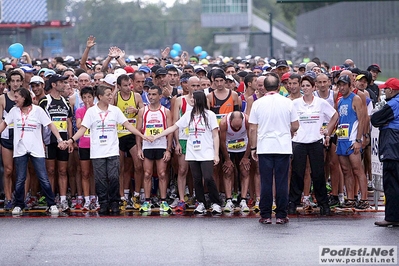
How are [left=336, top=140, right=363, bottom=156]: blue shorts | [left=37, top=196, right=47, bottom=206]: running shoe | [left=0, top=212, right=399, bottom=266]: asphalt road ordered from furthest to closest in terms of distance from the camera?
[left=37, top=196, right=47, bottom=206]: running shoe
[left=336, top=140, right=363, bottom=156]: blue shorts
[left=0, top=212, right=399, bottom=266]: asphalt road

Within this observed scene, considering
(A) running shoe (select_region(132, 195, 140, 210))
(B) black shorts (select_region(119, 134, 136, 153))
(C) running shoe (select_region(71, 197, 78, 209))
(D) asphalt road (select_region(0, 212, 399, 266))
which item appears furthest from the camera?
(B) black shorts (select_region(119, 134, 136, 153))

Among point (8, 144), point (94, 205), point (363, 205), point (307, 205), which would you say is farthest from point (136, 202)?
point (363, 205)

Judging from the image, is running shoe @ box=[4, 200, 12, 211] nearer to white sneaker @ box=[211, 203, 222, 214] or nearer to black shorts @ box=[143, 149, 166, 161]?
black shorts @ box=[143, 149, 166, 161]

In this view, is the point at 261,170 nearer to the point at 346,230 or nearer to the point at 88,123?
the point at 346,230

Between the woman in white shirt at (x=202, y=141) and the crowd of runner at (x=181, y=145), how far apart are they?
1 cm

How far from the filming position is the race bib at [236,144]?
14906 mm

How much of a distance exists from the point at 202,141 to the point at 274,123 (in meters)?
1.39

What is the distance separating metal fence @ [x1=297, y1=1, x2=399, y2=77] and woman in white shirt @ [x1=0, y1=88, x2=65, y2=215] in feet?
105

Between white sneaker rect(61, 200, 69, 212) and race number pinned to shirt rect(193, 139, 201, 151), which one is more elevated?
race number pinned to shirt rect(193, 139, 201, 151)

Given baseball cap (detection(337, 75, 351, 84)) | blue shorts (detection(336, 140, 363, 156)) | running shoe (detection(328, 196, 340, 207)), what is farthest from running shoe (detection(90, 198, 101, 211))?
baseball cap (detection(337, 75, 351, 84))

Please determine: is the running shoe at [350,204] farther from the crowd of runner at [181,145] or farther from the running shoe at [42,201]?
the running shoe at [42,201]

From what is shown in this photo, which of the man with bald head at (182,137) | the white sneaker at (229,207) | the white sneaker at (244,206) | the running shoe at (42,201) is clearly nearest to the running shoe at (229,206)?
the white sneaker at (229,207)

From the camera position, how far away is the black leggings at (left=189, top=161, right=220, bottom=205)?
14.3 meters

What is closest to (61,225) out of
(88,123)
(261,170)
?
(88,123)
